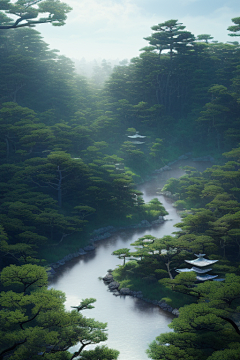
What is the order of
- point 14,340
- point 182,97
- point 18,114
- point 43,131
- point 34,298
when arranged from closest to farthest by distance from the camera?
point 14,340 < point 34,298 < point 43,131 < point 18,114 < point 182,97

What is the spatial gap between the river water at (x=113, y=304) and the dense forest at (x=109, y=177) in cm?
148

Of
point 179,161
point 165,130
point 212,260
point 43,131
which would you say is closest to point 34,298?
point 212,260

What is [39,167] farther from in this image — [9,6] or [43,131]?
[9,6]

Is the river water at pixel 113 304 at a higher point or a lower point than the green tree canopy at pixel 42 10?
A: lower

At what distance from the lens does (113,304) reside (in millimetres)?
20609

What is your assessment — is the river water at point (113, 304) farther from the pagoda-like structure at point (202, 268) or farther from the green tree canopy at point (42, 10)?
the green tree canopy at point (42, 10)

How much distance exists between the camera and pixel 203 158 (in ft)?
178

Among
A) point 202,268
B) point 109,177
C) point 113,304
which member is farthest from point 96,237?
point 202,268

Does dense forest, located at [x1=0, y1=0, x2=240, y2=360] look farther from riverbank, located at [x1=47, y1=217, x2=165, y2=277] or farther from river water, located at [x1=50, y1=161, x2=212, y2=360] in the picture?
river water, located at [x1=50, y1=161, x2=212, y2=360]

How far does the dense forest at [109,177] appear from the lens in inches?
567

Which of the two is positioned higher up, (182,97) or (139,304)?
(182,97)

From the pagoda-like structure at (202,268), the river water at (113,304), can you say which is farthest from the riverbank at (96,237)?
the pagoda-like structure at (202,268)

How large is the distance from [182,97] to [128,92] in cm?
959

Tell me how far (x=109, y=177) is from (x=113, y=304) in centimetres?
1665
